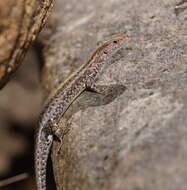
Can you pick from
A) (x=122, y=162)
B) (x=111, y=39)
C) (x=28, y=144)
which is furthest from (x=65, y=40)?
(x=122, y=162)

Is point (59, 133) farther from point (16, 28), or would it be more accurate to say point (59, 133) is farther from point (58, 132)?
point (16, 28)

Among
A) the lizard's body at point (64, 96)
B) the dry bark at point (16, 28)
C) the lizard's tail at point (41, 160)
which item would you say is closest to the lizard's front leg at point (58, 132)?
the lizard's body at point (64, 96)

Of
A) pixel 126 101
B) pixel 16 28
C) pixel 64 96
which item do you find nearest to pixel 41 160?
pixel 64 96

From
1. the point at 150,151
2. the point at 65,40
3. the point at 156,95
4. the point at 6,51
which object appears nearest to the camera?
the point at 150,151

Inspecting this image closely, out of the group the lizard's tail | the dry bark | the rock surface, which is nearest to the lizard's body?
the lizard's tail

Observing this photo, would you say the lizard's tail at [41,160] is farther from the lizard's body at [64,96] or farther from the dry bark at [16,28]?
the dry bark at [16,28]

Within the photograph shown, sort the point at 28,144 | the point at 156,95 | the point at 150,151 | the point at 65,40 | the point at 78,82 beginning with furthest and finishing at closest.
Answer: the point at 28,144 < the point at 65,40 < the point at 78,82 < the point at 156,95 < the point at 150,151

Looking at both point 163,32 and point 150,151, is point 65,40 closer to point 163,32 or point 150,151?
point 163,32
